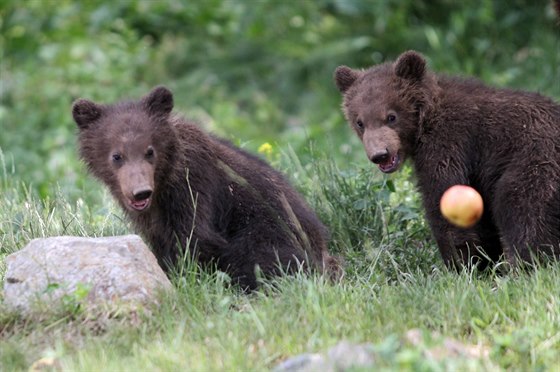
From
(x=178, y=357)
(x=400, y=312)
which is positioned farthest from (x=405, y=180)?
(x=178, y=357)

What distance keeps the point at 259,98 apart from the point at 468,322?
10316 millimetres

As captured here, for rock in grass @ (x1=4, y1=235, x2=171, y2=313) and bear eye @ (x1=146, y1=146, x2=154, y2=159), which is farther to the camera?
bear eye @ (x1=146, y1=146, x2=154, y2=159)

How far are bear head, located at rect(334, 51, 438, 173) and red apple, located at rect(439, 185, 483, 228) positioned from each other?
0.88 metres

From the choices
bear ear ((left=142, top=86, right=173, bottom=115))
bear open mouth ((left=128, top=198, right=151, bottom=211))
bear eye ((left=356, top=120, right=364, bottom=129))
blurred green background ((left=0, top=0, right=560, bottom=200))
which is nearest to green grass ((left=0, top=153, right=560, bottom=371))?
bear open mouth ((left=128, top=198, right=151, bottom=211))

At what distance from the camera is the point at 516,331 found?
5211 mm

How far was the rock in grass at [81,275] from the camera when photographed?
5.82 metres

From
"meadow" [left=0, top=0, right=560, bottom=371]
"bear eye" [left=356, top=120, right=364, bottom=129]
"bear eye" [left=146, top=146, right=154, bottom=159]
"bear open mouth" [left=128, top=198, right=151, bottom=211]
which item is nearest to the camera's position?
"meadow" [left=0, top=0, right=560, bottom=371]

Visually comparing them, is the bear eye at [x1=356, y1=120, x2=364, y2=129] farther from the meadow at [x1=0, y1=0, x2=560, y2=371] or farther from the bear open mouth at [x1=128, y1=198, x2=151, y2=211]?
the bear open mouth at [x1=128, y1=198, x2=151, y2=211]

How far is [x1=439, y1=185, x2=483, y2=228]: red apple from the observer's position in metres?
6.18

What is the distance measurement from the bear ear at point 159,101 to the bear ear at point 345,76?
1333 mm

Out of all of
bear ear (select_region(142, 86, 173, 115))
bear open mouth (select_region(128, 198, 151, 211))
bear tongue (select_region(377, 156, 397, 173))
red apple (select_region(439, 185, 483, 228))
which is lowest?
red apple (select_region(439, 185, 483, 228))

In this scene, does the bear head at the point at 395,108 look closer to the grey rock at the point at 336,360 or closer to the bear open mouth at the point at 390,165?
the bear open mouth at the point at 390,165

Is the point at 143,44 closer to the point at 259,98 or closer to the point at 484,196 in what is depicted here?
the point at 259,98

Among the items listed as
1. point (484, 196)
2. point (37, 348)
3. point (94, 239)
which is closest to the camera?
point (37, 348)
